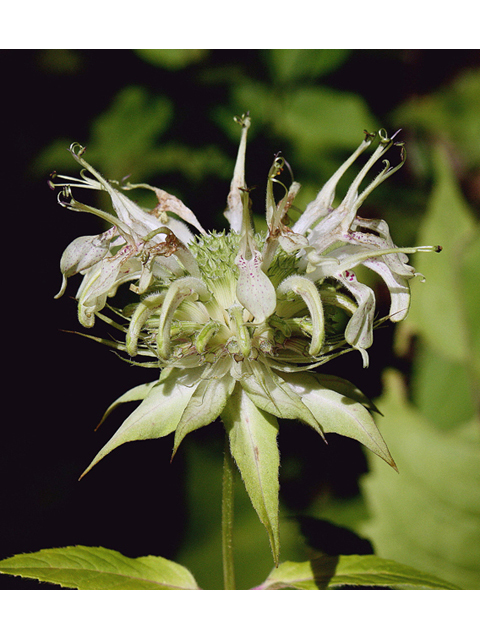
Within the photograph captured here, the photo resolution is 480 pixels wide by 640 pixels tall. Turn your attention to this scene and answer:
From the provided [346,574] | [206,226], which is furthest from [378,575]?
[206,226]

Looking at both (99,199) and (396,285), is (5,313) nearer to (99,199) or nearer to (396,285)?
(99,199)

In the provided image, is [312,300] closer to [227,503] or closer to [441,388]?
[227,503]

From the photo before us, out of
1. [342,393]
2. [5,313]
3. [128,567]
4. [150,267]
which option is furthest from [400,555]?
[5,313]

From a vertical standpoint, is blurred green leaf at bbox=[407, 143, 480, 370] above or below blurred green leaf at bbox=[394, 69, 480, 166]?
below

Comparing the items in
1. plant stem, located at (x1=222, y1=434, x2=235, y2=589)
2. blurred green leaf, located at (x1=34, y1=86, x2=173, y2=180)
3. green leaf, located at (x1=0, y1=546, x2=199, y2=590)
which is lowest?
green leaf, located at (x1=0, y1=546, x2=199, y2=590)

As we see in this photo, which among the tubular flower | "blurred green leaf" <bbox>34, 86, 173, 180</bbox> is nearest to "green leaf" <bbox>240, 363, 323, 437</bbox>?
the tubular flower

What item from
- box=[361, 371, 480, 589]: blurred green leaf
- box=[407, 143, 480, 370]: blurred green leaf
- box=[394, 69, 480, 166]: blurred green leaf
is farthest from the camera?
box=[394, 69, 480, 166]: blurred green leaf

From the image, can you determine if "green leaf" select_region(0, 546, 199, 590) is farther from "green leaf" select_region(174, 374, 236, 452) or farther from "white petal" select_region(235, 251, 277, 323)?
"white petal" select_region(235, 251, 277, 323)
